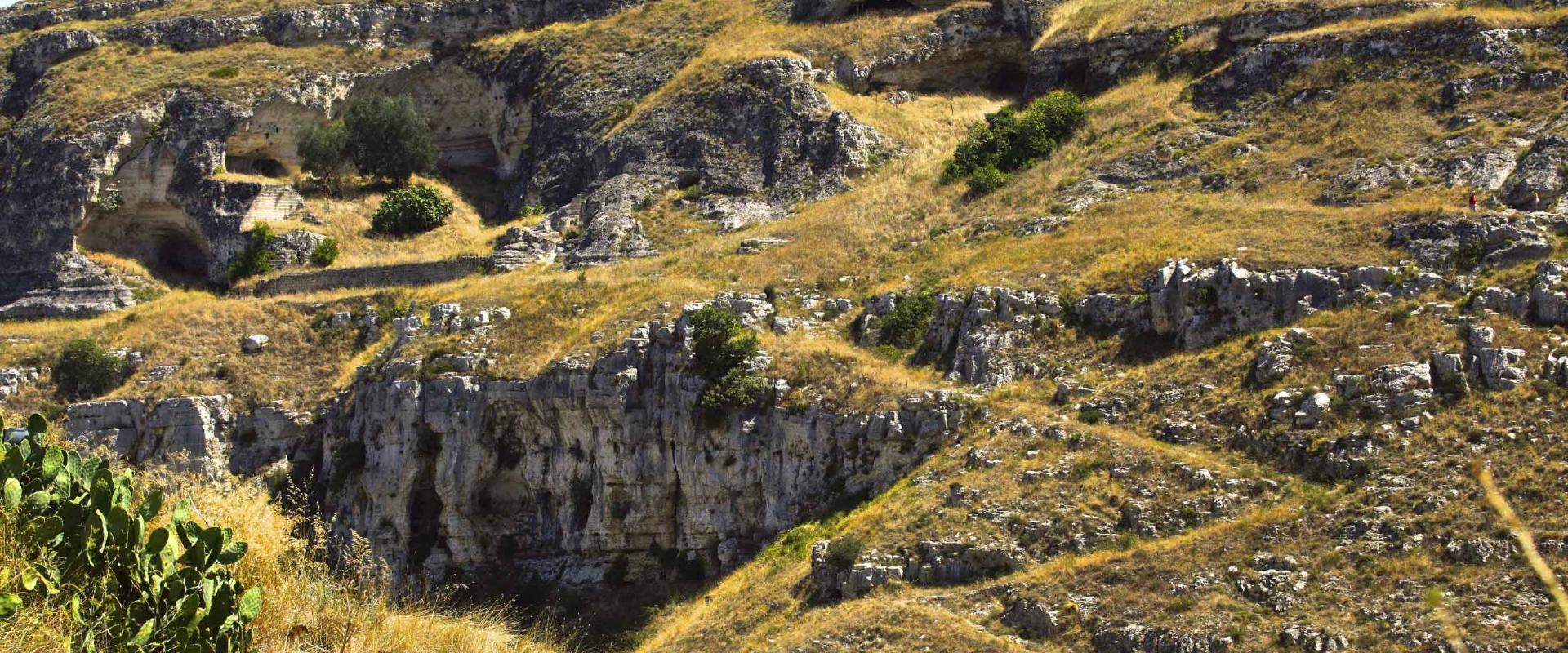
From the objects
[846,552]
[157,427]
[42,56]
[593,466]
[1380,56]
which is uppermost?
[42,56]

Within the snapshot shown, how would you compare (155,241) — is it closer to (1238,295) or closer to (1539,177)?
(1238,295)

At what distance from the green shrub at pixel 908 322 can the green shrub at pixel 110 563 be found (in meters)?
29.7

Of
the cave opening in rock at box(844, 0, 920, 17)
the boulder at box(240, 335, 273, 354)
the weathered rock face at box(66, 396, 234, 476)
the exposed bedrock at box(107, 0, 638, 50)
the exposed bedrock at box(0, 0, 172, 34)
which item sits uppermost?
the exposed bedrock at box(0, 0, 172, 34)

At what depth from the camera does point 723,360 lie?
145ft

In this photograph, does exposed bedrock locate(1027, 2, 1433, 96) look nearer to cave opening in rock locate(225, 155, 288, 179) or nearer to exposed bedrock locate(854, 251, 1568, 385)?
exposed bedrock locate(854, 251, 1568, 385)

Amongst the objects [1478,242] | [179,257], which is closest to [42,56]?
[179,257]

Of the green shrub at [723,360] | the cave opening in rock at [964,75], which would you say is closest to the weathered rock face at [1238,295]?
the green shrub at [723,360]

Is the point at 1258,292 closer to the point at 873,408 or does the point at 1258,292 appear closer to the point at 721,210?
the point at 873,408

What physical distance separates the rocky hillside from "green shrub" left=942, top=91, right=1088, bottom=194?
47cm

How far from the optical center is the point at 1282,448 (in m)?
34.6

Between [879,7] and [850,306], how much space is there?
26.1 metres

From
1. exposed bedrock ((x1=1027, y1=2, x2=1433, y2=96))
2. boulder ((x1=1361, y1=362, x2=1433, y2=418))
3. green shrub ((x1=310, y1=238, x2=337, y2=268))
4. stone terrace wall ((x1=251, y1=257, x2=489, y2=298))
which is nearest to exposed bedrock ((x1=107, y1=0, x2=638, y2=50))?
green shrub ((x1=310, y1=238, x2=337, y2=268))

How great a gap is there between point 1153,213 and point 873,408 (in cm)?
1127

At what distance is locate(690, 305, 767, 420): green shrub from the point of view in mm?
43312
